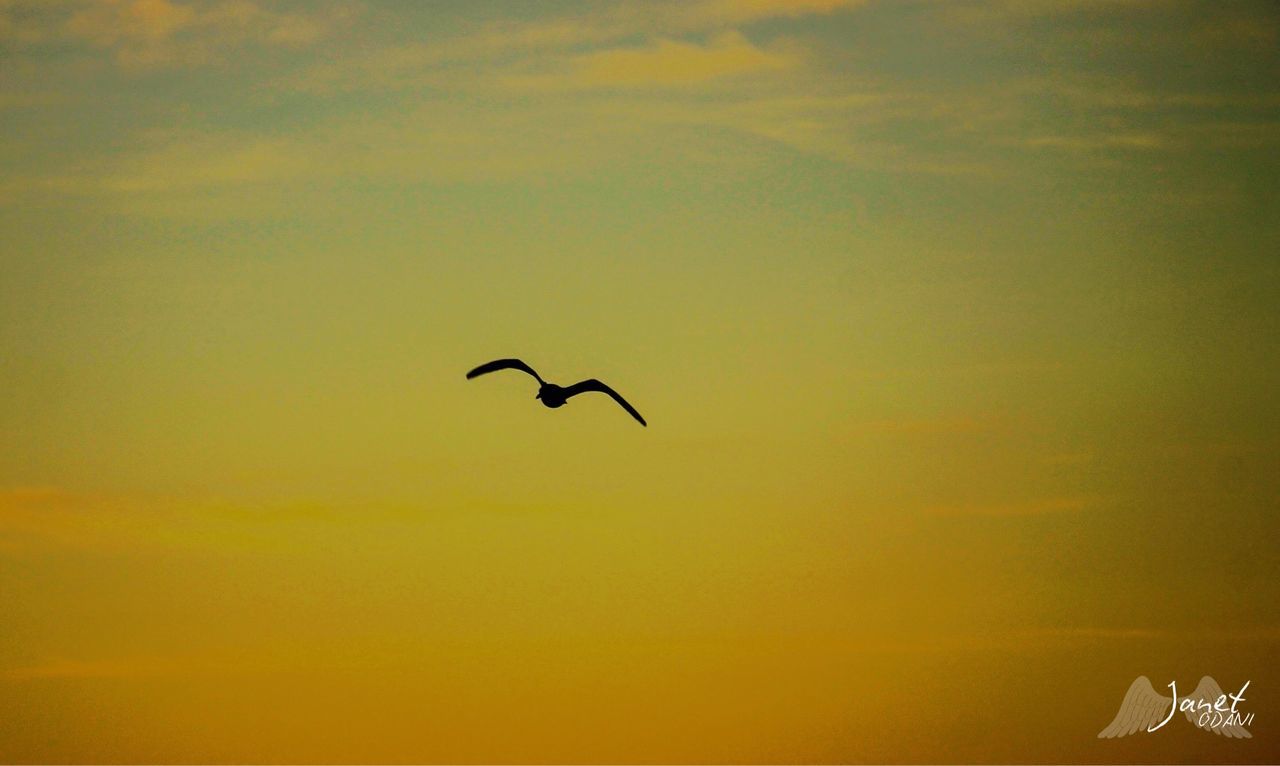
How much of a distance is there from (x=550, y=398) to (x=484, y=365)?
4018 millimetres

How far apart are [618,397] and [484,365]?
22.2 ft

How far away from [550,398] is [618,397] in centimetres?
291

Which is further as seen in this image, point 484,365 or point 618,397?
A: point 618,397

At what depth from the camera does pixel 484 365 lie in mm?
61906

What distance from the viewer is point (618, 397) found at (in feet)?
221

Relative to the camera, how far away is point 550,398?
2571 inches
